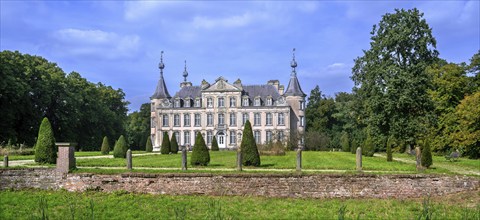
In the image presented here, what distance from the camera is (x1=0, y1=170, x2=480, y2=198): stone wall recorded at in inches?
492

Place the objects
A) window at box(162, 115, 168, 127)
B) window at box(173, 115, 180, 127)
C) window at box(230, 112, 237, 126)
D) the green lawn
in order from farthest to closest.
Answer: window at box(162, 115, 168, 127) < window at box(173, 115, 180, 127) < window at box(230, 112, 237, 126) < the green lawn

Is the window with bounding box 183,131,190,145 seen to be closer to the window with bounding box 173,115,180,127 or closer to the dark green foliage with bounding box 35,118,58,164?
the window with bounding box 173,115,180,127

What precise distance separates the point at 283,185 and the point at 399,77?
56.8ft

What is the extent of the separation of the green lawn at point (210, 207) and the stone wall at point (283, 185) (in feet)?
1.28

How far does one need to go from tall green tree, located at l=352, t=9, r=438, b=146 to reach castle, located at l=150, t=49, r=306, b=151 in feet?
85.8

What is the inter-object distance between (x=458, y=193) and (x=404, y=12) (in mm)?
18972

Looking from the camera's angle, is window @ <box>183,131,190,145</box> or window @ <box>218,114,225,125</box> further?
window @ <box>183,131,190,145</box>

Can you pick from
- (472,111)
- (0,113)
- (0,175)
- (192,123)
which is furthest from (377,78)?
(192,123)

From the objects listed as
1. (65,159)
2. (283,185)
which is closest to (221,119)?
(65,159)

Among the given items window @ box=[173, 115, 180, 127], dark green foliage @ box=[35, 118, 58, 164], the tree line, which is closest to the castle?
window @ box=[173, 115, 180, 127]

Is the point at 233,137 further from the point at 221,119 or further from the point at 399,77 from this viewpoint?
the point at 399,77

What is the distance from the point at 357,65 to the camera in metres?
32.6

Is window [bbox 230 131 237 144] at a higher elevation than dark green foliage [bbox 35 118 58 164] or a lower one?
higher

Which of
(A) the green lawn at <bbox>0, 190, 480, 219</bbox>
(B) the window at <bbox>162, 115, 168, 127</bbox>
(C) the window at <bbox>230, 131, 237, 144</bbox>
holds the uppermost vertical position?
(B) the window at <bbox>162, 115, 168, 127</bbox>
